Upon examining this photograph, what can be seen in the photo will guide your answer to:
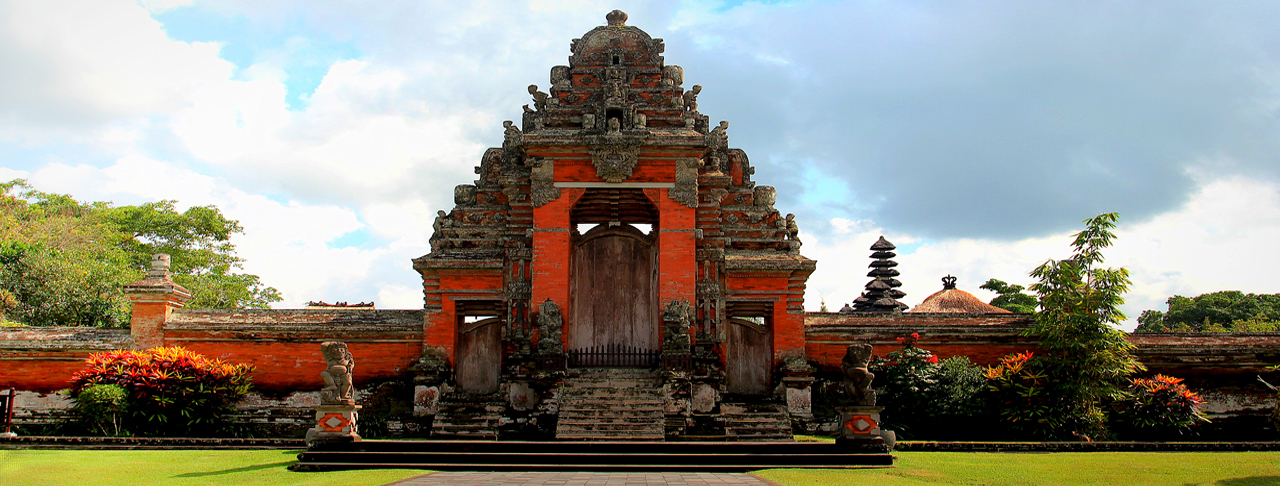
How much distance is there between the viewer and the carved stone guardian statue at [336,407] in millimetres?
10923

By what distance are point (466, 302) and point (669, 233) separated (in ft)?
12.7

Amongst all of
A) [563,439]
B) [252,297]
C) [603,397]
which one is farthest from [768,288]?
[252,297]

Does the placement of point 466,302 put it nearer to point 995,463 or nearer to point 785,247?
point 785,247

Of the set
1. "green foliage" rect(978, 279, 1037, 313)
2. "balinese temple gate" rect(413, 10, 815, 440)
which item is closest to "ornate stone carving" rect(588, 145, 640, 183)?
"balinese temple gate" rect(413, 10, 815, 440)

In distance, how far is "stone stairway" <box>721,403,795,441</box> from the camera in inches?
520

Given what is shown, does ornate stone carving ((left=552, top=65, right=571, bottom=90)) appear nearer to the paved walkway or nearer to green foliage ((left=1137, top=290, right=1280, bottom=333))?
the paved walkway

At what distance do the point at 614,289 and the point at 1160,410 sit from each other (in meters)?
9.31

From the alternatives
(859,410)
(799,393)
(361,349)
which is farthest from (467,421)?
(859,410)

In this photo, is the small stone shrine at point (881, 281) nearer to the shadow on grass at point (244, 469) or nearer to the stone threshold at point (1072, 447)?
the stone threshold at point (1072, 447)

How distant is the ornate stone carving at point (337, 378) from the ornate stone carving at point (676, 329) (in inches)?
192

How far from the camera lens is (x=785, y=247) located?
15695 millimetres

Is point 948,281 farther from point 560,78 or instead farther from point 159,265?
point 159,265

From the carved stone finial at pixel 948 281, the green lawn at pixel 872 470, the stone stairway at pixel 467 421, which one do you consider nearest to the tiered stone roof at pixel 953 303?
the carved stone finial at pixel 948 281

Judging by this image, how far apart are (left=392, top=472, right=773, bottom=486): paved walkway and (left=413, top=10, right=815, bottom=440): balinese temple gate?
3465mm
